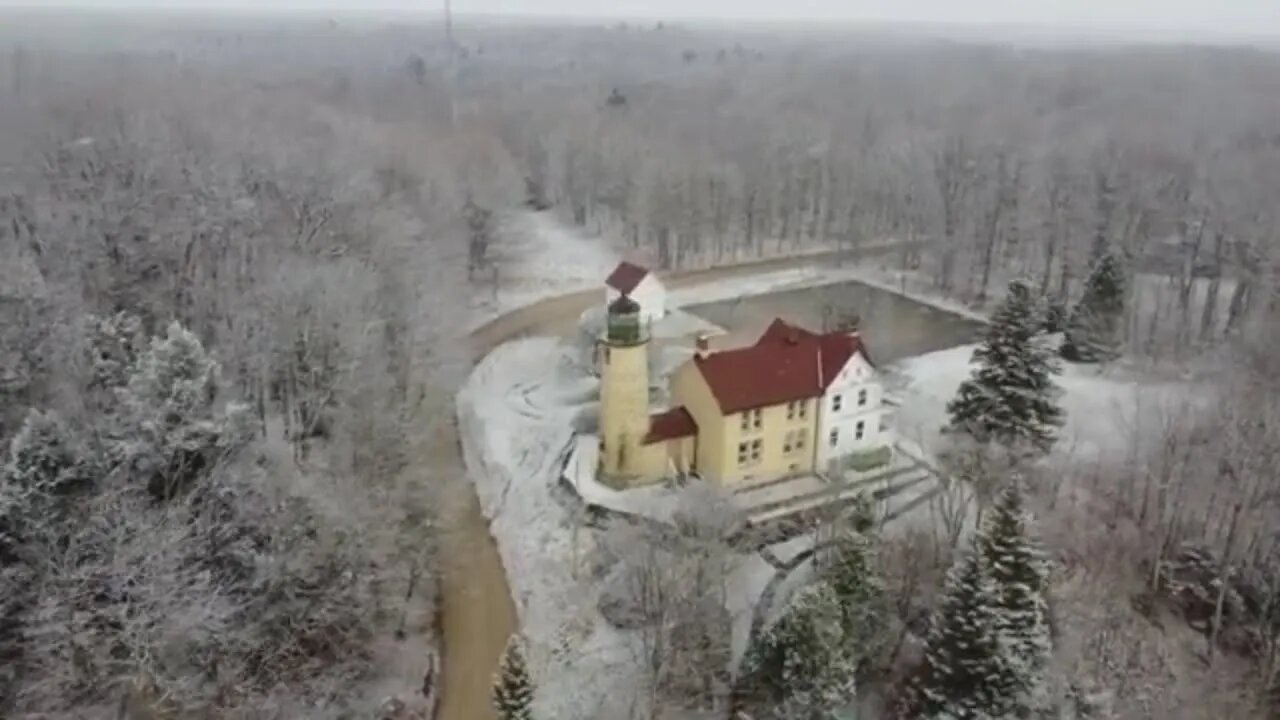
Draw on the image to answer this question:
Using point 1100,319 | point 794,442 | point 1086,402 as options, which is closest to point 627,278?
point 794,442

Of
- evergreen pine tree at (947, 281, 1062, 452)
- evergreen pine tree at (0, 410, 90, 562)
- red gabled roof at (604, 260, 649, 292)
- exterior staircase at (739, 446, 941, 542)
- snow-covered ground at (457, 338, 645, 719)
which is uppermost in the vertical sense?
evergreen pine tree at (0, 410, 90, 562)

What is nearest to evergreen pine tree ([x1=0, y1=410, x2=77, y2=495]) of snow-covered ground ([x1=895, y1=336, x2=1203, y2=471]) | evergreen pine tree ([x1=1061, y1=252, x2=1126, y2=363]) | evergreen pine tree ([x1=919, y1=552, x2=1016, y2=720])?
evergreen pine tree ([x1=919, y1=552, x2=1016, y2=720])

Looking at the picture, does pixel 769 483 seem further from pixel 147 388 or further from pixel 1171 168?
pixel 1171 168

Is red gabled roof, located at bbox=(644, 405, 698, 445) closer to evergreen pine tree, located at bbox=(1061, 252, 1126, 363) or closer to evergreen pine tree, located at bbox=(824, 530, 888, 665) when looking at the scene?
evergreen pine tree, located at bbox=(824, 530, 888, 665)

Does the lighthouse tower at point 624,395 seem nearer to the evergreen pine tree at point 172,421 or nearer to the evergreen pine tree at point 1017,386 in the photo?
the evergreen pine tree at point 172,421

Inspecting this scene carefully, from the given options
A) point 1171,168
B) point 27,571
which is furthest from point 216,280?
point 1171,168

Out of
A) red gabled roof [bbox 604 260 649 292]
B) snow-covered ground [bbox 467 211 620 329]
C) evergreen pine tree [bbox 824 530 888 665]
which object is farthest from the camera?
snow-covered ground [bbox 467 211 620 329]

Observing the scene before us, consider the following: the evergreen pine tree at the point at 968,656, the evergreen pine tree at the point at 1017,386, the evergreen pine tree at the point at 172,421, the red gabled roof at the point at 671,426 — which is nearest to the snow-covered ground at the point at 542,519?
the red gabled roof at the point at 671,426
